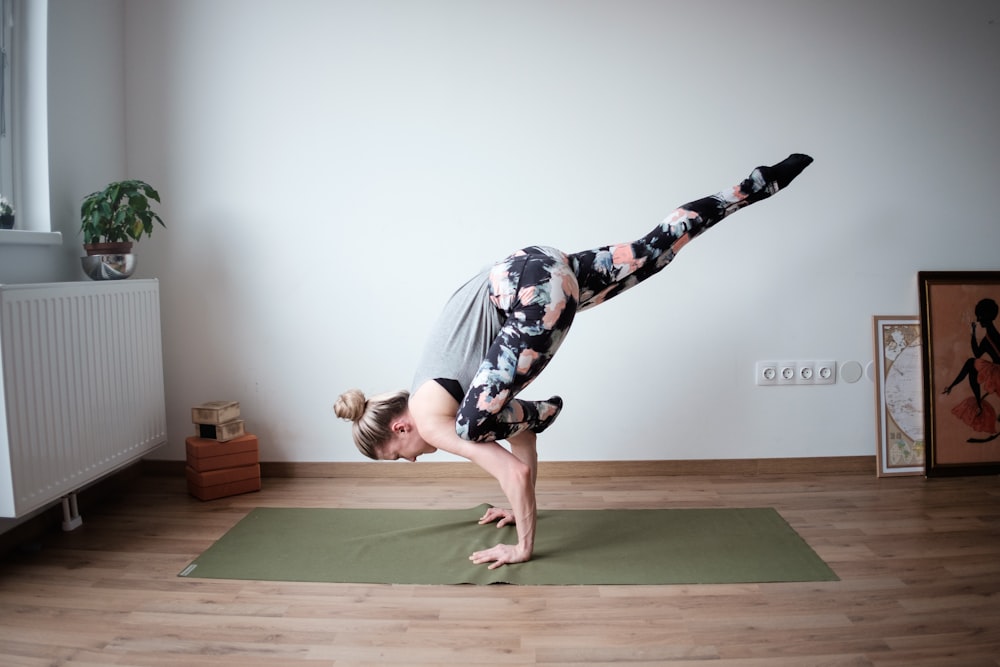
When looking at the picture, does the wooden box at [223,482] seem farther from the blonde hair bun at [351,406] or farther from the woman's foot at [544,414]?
the woman's foot at [544,414]

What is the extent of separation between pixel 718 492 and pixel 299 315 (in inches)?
82.1

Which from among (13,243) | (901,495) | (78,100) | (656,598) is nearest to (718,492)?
(901,495)

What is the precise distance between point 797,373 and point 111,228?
3.10 metres

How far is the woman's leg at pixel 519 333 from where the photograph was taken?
2.26 m

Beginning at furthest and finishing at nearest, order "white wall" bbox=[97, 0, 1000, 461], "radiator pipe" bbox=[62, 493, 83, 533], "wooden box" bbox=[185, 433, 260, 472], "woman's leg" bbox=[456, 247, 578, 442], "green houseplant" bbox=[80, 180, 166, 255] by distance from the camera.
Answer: "white wall" bbox=[97, 0, 1000, 461], "wooden box" bbox=[185, 433, 260, 472], "green houseplant" bbox=[80, 180, 166, 255], "radiator pipe" bbox=[62, 493, 83, 533], "woman's leg" bbox=[456, 247, 578, 442]

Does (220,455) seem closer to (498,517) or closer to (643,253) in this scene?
(498,517)

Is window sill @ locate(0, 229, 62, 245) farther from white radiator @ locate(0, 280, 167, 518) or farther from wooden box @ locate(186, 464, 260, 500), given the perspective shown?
wooden box @ locate(186, 464, 260, 500)

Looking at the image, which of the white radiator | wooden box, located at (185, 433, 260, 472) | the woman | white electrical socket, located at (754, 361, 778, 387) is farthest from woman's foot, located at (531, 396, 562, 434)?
the white radiator

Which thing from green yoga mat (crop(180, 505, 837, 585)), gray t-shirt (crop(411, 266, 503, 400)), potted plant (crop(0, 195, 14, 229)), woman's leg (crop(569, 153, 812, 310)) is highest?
potted plant (crop(0, 195, 14, 229))

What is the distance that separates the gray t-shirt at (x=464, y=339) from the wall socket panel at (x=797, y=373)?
1589mm

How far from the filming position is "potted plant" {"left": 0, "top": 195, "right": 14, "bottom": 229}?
260cm

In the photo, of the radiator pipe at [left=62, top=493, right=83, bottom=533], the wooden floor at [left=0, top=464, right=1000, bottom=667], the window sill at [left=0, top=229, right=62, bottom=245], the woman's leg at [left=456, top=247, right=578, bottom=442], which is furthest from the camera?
the radiator pipe at [left=62, top=493, right=83, bottom=533]

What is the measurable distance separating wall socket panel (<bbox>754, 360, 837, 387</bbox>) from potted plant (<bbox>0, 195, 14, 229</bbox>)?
317 centimetres

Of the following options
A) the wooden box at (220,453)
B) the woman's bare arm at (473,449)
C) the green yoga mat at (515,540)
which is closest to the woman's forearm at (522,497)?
the woman's bare arm at (473,449)
